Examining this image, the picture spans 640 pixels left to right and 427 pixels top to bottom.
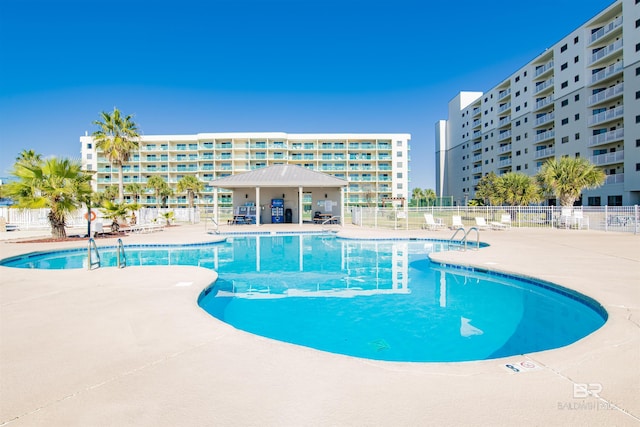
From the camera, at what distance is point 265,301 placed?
7.71m

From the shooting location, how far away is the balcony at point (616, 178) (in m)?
31.5

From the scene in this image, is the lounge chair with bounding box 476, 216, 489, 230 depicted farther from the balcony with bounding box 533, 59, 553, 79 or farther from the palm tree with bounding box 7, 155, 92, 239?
the balcony with bounding box 533, 59, 553, 79

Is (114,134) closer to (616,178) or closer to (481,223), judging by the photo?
(481,223)

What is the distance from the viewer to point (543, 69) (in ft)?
145

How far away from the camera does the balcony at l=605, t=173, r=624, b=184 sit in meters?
31.5

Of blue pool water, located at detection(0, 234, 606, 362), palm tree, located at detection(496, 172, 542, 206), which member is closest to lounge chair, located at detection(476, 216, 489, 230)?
palm tree, located at detection(496, 172, 542, 206)

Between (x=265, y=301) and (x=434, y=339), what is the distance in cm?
378

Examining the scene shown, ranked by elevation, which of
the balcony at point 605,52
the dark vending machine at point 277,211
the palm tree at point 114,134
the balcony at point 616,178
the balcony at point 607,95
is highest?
the balcony at point 605,52

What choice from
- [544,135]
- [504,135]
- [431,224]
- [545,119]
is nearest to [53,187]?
[431,224]

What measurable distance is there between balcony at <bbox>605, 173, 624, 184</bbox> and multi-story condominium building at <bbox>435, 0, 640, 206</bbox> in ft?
0.08

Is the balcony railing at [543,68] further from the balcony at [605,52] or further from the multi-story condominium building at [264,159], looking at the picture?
the multi-story condominium building at [264,159]

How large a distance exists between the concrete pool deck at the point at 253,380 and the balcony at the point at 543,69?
1927 inches

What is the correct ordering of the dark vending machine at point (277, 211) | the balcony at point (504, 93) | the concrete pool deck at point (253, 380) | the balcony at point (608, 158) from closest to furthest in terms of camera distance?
the concrete pool deck at point (253, 380)
the dark vending machine at point (277, 211)
the balcony at point (608, 158)
the balcony at point (504, 93)

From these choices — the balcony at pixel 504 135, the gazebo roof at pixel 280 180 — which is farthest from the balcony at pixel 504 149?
the gazebo roof at pixel 280 180
